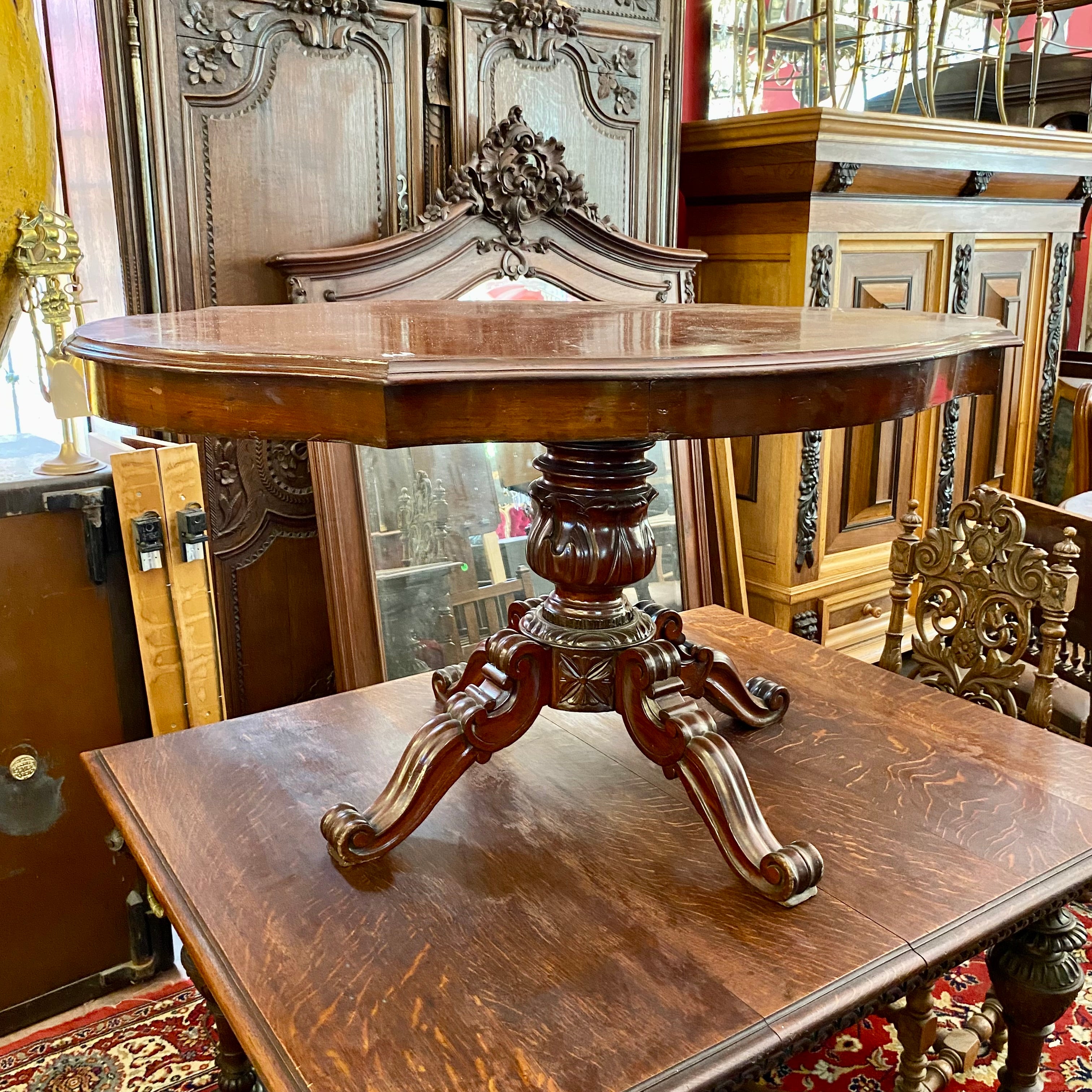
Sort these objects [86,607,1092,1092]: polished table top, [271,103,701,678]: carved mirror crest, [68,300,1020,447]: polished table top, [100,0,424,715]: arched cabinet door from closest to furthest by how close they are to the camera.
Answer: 1. [68,300,1020,447]: polished table top
2. [86,607,1092,1092]: polished table top
3. [100,0,424,715]: arched cabinet door
4. [271,103,701,678]: carved mirror crest

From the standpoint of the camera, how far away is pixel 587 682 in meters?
1.39

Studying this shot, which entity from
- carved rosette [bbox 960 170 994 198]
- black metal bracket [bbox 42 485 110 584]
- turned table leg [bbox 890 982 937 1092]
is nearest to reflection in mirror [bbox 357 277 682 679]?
black metal bracket [bbox 42 485 110 584]

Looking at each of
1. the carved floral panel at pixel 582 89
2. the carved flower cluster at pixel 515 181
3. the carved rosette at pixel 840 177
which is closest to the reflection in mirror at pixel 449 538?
the carved flower cluster at pixel 515 181

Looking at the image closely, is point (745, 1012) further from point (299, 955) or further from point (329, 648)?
point (329, 648)

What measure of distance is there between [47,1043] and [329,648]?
1.02 m

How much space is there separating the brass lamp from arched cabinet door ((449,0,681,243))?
3.30 ft

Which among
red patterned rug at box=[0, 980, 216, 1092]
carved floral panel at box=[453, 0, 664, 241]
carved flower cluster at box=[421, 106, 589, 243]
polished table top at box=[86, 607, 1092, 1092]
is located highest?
carved floral panel at box=[453, 0, 664, 241]

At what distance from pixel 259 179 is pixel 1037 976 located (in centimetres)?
202

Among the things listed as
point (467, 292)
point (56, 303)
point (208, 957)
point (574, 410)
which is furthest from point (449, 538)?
point (574, 410)

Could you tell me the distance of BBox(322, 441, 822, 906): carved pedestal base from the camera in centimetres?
127

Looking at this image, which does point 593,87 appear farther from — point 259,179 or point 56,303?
point 56,303

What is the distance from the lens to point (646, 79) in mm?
2746

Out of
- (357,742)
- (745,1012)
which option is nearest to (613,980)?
(745,1012)

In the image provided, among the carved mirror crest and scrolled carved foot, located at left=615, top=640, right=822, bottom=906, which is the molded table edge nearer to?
scrolled carved foot, located at left=615, top=640, right=822, bottom=906
